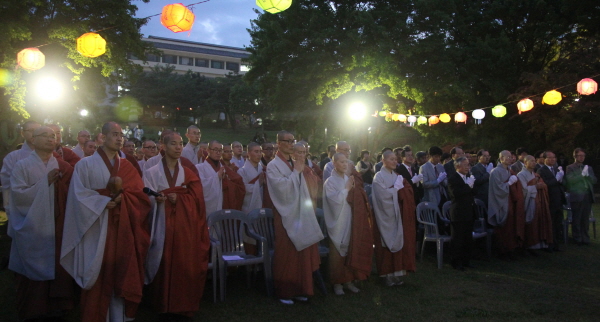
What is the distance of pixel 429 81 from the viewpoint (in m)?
18.2

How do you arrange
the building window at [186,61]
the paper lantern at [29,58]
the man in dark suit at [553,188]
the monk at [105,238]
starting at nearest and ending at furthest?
the monk at [105,238] → the man in dark suit at [553,188] → the paper lantern at [29,58] → the building window at [186,61]

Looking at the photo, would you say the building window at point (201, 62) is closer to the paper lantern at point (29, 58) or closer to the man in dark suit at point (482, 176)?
the paper lantern at point (29, 58)

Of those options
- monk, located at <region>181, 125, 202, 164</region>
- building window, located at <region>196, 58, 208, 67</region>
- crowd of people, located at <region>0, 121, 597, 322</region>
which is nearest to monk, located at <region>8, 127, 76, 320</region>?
crowd of people, located at <region>0, 121, 597, 322</region>

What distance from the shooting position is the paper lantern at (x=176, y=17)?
8.04 m

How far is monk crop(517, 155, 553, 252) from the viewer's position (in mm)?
8180

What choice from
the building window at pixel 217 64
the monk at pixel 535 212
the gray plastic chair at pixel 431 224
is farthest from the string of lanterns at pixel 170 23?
the building window at pixel 217 64

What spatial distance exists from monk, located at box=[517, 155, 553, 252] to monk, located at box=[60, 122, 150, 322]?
6.76 meters

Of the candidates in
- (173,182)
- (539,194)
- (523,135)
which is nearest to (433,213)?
(539,194)

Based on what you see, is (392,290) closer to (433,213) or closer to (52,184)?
(433,213)

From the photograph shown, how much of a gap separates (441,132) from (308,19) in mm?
8199

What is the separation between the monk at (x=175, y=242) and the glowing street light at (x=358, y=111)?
1570 cm

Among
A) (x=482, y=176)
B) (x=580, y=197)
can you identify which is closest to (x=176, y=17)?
(x=482, y=176)

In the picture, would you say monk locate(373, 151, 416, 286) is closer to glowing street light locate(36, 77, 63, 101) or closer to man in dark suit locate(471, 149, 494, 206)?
man in dark suit locate(471, 149, 494, 206)

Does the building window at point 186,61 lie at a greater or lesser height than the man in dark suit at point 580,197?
greater
